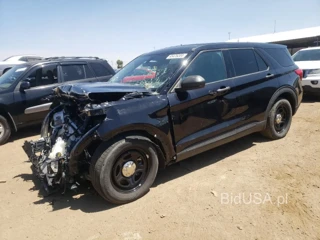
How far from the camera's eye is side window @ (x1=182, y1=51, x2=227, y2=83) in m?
3.62

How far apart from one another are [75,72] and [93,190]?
13.8 feet

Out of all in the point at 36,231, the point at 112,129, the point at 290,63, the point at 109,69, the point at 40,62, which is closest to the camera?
the point at 36,231

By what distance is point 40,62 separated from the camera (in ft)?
21.0

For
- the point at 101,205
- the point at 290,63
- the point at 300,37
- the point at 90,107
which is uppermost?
the point at 90,107

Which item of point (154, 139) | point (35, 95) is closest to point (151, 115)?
point (154, 139)

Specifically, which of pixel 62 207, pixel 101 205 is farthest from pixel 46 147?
pixel 101 205

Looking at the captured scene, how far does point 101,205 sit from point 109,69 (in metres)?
4.91

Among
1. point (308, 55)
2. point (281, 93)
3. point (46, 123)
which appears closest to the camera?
point (46, 123)

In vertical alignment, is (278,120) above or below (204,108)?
below

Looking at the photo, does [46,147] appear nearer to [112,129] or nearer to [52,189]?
[52,189]

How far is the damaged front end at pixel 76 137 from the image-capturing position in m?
2.88

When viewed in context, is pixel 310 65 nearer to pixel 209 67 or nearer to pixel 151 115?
pixel 209 67

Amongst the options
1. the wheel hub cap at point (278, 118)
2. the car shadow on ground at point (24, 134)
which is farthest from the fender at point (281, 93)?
the car shadow on ground at point (24, 134)

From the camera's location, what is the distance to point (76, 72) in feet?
22.3
